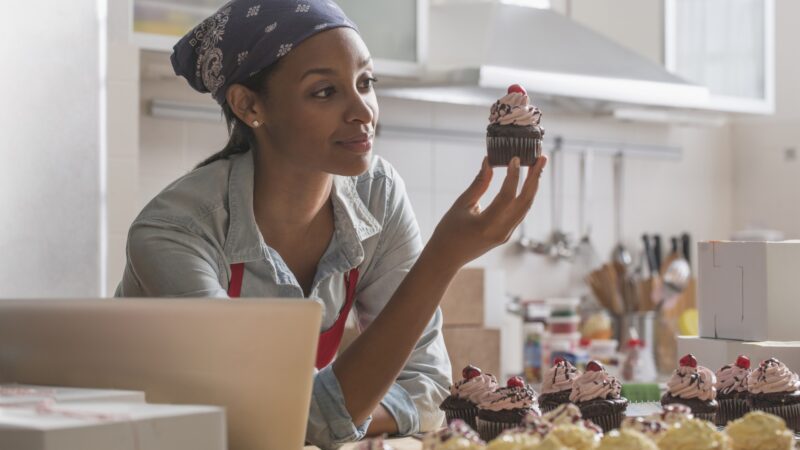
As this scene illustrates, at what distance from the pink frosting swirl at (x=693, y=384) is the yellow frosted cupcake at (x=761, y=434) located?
416mm

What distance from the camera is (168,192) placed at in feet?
4.38

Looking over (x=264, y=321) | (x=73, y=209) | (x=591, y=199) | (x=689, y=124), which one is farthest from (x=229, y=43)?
(x=689, y=124)

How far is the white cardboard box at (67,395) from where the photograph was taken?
2.79 ft

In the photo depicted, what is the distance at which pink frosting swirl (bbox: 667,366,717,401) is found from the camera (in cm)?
138

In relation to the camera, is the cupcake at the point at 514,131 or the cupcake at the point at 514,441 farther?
the cupcake at the point at 514,131

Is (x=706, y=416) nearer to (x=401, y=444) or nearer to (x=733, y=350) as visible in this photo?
(x=733, y=350)

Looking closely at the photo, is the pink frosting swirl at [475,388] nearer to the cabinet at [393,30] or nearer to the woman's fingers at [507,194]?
the woman's fingers at [507,194]

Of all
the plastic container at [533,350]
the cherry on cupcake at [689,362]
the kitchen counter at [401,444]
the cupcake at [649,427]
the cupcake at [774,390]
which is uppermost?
the cupcake at [649,427]

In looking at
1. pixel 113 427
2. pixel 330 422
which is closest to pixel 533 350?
pixel 330 422

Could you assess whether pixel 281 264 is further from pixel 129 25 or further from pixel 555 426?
pixel 129 25

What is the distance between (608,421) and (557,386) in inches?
3.1

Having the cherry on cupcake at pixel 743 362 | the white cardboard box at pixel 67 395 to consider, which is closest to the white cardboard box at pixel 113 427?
the white cardboard box at pixel 67 395

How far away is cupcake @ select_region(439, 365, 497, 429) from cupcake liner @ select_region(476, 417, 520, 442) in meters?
0.03

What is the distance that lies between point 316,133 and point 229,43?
0.16m
